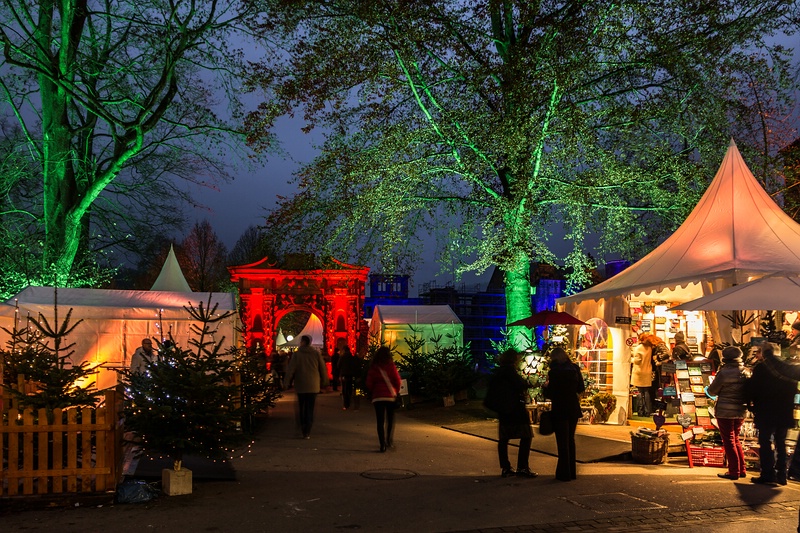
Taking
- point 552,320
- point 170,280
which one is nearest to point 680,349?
point 552,320

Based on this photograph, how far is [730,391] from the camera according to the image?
9.71 metres

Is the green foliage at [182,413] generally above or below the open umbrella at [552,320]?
below

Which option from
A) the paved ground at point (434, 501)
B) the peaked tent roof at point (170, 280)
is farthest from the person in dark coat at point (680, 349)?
the peaked tent roof at point (170, 280)

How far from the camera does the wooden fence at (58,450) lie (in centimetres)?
792

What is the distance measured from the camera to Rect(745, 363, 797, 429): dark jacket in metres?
9.24

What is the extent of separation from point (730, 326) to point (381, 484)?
6566 mm

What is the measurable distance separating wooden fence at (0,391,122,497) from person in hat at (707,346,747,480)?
7.51 m

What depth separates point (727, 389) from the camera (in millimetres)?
9742

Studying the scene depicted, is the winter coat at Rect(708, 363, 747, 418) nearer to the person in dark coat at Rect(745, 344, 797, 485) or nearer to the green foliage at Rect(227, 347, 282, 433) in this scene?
the person in dark coat at Rect(745, 344, 797, 485)

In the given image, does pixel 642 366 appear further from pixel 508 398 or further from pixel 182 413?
pixel 182 413

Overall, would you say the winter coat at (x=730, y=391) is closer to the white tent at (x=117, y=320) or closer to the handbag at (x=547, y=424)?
the handbag at (x=547, y=424)

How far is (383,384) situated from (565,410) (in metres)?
3.43

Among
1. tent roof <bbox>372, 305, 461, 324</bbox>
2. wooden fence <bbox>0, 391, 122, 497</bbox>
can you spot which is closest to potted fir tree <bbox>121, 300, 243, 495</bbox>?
wooden fence <bbox>0, 391, 122, 497</bbox>

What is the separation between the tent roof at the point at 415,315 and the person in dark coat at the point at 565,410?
59.1 ft
